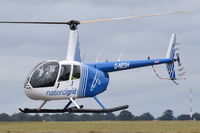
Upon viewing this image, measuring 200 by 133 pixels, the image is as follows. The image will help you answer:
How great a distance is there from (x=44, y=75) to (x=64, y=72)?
1648 mm

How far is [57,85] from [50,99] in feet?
3.76

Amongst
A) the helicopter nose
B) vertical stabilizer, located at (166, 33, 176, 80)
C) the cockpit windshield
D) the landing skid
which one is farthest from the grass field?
the cockpit windshield

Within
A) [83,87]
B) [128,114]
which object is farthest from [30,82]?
[128,114]

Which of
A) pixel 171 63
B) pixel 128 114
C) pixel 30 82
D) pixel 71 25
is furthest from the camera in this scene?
pixel 128 114

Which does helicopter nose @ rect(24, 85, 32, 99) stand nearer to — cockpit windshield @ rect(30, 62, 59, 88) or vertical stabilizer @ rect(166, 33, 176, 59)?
cockpit windshield @ rect(30, 62, 59, 88)

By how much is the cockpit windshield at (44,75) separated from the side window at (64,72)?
1.40 ft

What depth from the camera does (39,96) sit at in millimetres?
45188

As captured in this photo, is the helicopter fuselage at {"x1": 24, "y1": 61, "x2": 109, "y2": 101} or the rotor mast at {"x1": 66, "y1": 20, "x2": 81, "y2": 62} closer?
the helicopter fuselage at {"x1": 24, "y1": 61, "x2": 109, "y2": 101}

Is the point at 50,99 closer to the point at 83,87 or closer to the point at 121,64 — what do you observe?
the point at 83,87

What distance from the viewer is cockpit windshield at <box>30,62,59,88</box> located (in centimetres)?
4503

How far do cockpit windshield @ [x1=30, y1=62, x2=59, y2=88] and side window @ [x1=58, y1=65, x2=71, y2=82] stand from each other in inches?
16.8

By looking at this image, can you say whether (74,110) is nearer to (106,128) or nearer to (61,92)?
(61,92)

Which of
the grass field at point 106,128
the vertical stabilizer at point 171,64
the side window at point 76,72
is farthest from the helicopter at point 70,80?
the vertical stabilizer at point 171,64

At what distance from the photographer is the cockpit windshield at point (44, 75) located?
45031 millimetres
